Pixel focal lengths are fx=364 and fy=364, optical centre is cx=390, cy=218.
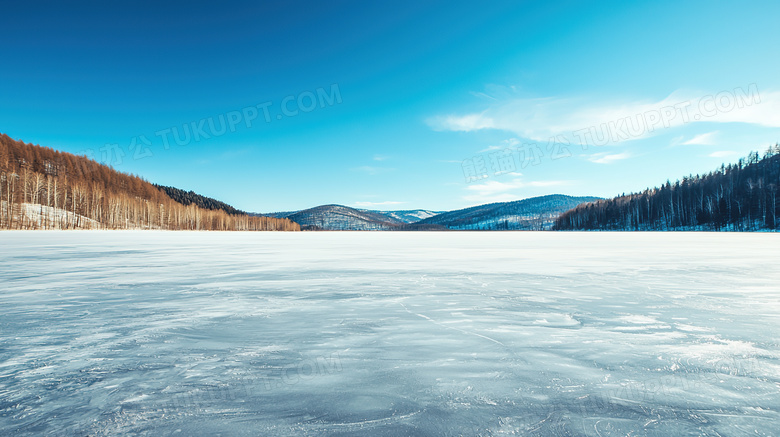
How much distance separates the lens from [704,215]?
84.8m


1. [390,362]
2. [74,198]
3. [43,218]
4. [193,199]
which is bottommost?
[390,362]

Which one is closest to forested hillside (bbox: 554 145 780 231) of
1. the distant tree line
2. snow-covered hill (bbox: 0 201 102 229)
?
snow-covered hill (bbox: 0 201 102 229)

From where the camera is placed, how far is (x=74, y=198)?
264 ft

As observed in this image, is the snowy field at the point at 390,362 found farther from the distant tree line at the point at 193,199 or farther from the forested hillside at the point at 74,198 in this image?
the distant tree line at the point at 193,199

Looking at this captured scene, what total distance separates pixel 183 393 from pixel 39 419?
0.77m

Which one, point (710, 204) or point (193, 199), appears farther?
point (193, 199)

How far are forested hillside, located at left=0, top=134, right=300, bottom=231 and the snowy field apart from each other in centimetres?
7887

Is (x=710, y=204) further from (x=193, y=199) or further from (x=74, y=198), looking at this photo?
(x=193, y=199)

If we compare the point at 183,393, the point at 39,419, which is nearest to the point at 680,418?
the point at 183,393

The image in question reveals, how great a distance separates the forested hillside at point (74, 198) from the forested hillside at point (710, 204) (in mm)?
126019

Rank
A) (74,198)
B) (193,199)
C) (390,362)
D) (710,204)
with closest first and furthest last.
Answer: (390,362), (74,198), (710,204), (193,199)

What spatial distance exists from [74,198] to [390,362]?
104 meters

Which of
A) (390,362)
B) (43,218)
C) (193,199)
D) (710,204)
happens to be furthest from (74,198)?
(710,204)

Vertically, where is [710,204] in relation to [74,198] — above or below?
below
